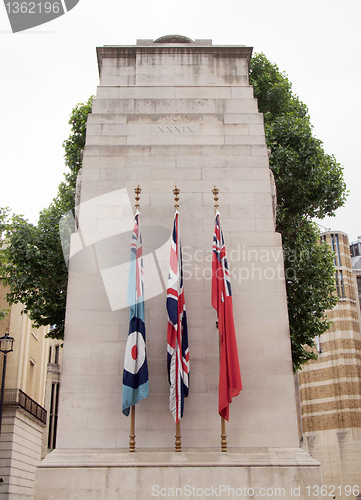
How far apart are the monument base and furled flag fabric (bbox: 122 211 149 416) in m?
1.20

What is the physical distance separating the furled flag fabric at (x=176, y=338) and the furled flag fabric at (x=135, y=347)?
59cm

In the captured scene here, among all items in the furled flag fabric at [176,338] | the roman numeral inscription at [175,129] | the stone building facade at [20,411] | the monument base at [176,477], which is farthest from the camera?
the stone building facade at [20,411]

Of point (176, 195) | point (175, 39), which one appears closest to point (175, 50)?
point (175, 39)

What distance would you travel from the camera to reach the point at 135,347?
450 inches

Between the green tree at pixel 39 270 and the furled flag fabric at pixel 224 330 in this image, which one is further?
the green tree at pixel 39 270

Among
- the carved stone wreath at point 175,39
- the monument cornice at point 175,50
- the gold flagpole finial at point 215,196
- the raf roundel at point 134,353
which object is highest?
the carved stone wreath at point 175,39

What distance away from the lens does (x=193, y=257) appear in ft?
42.9

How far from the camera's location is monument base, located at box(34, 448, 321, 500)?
34.0 ft

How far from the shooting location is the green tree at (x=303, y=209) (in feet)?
64.7

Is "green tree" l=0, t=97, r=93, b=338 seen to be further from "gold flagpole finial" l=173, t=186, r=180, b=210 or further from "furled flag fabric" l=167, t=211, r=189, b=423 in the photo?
"furled flag fabric" l=167, t=211, r=189, b=423

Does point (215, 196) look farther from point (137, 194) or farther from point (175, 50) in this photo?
point (175, 50)

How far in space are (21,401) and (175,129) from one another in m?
23.1

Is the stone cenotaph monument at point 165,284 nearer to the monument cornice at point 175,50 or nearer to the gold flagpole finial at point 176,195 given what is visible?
the monument cornice at point 175,50

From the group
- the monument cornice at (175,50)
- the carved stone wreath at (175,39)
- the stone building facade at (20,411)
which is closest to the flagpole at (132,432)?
the monument cornice at (175,50)
